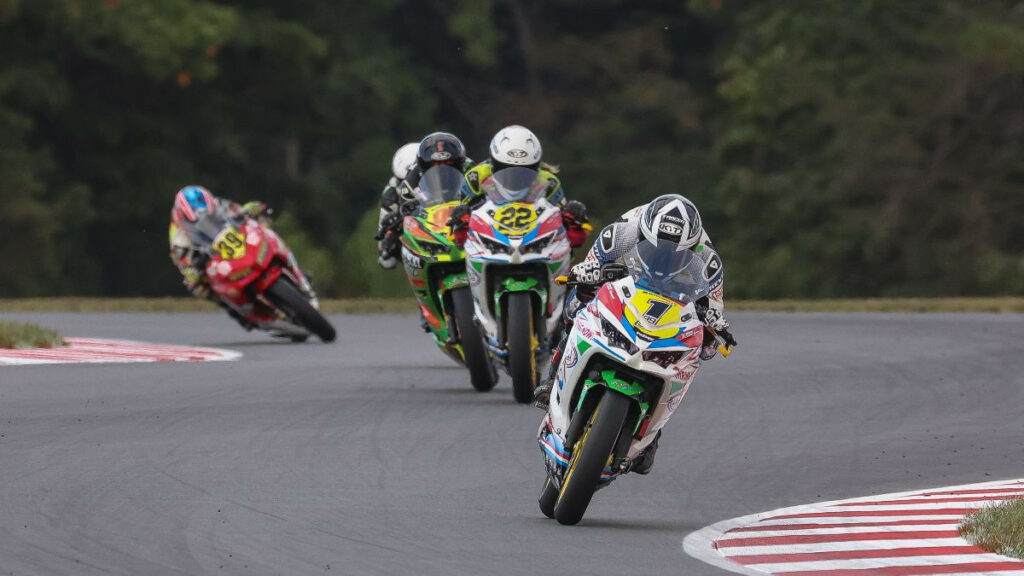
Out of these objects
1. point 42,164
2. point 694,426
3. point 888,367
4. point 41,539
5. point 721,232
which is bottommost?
point 721,232

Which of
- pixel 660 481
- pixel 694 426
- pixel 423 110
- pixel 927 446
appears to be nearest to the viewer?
pixel 660 481

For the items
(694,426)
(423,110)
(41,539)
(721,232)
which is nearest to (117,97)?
(423,110)

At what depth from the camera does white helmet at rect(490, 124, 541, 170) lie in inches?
590

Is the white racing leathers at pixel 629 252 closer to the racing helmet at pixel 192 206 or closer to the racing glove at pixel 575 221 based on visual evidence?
the racing glove at pixel 575 221

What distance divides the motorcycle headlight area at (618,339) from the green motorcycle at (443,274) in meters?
5.81

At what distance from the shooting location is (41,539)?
862cm

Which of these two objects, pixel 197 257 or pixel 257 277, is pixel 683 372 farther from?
pixel 197 257

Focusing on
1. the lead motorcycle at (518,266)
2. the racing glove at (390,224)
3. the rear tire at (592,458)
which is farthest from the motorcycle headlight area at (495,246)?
the rear tire at (592,458)

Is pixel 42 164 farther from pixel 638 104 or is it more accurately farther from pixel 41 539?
pixel 41 539

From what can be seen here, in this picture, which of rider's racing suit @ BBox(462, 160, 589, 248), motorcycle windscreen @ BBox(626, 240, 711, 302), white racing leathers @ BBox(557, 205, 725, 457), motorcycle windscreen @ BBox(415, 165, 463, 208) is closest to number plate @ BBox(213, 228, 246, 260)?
motorcycle windscreen @ BBox(415, 165, 463, 208)

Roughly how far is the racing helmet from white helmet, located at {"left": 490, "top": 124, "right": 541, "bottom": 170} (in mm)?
6440

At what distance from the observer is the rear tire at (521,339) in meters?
14.5

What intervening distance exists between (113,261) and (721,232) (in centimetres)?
1457

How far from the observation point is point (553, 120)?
58.7 meters
